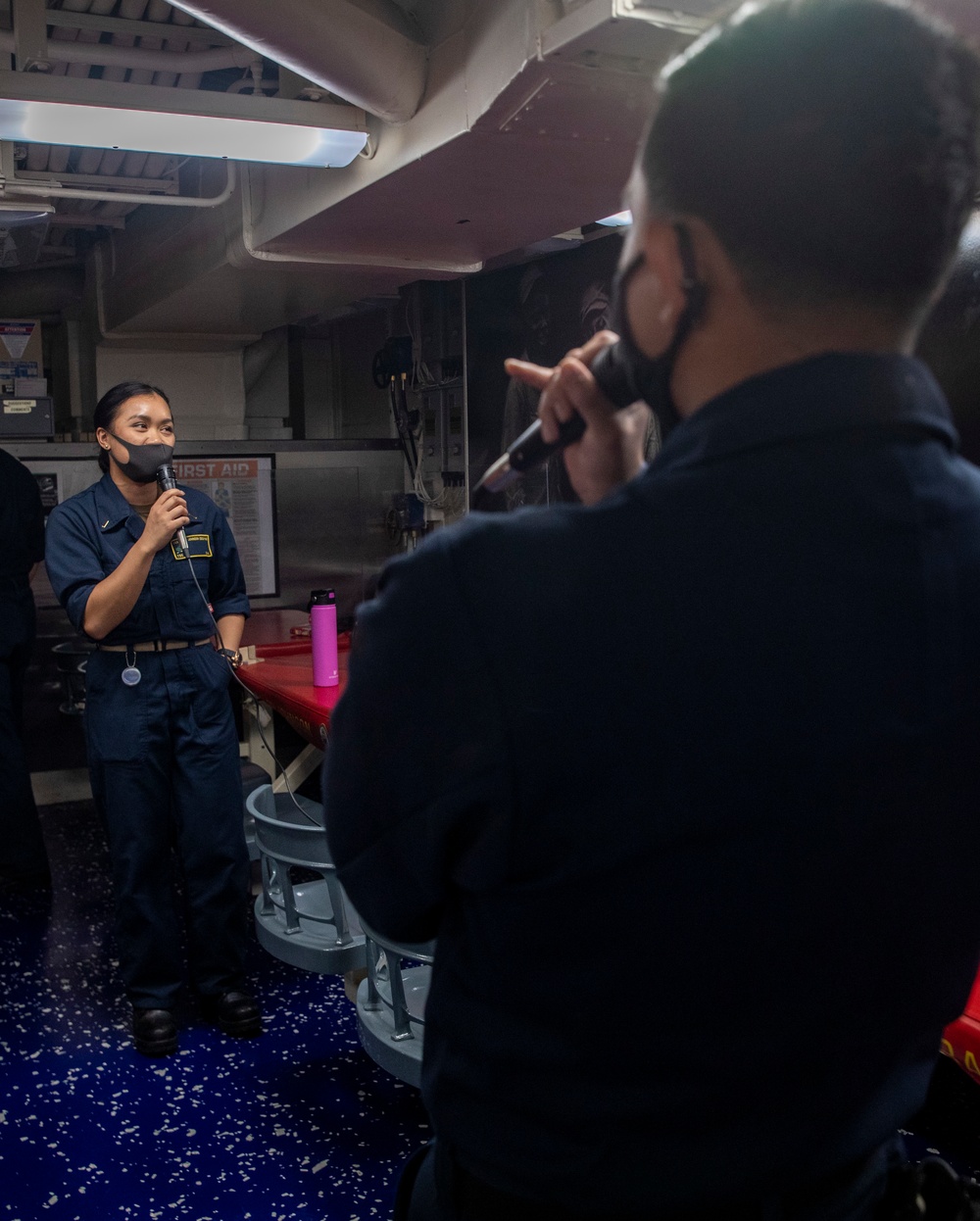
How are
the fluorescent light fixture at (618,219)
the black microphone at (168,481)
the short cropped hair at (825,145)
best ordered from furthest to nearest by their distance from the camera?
the fluorescent light fixture at (618,219) → the black microphone at (168,481) → the short cropped hair at (825,145)

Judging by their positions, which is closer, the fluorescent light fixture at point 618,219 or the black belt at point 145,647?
the black belt at point 145,647

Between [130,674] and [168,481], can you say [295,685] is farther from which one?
[168,481]

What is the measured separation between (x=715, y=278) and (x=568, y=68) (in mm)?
1528

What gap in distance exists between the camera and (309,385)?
22.9 ft

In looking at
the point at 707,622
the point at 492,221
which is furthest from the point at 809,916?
the point at 492,221

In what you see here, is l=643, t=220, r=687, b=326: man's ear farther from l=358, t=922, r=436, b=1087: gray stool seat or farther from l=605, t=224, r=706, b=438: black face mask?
l=358, t=922, r=436, b=1087: gray stool seat

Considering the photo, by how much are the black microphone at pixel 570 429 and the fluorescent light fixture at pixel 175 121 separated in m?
1.96

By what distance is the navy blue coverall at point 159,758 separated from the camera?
9.61ft

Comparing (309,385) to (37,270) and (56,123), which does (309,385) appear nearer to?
(37,270)

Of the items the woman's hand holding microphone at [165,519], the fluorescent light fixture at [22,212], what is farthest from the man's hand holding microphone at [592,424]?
the fluorescent light fixture at [22,212]

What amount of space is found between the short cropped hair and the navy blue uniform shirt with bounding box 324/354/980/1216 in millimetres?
61

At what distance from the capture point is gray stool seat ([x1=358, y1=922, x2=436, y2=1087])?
7.47 feet

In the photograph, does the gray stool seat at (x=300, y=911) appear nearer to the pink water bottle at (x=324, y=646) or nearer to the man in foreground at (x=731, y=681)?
the pink water bottle at (x=324, y=646)

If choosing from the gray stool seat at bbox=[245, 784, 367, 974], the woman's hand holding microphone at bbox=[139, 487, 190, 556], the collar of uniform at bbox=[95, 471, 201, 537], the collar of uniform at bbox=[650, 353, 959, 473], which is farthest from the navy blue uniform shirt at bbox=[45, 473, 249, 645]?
the collar of uniform at bbox=[650, 353, 959, 473]
